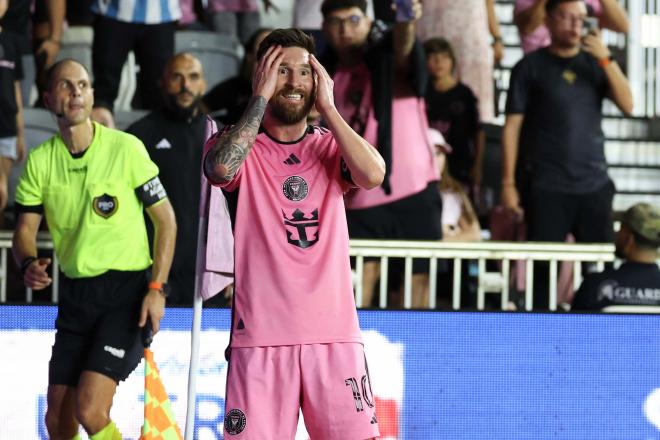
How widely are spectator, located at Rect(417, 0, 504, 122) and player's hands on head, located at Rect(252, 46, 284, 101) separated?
492 centimetres

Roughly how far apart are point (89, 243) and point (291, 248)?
6.06 ft

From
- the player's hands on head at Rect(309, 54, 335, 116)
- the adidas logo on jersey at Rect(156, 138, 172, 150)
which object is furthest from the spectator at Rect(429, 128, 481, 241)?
the player's hands on head at Rect(309, 54, 335, 116)

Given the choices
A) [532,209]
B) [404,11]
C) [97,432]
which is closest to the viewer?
[97,432]

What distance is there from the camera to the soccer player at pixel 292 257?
200 inches

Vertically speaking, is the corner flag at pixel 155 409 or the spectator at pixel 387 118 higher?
the spectator at pixel 387 118

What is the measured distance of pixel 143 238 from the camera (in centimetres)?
684

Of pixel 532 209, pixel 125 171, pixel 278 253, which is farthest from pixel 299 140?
pixel 532 209

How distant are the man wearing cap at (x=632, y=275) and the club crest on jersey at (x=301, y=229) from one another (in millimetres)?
3256

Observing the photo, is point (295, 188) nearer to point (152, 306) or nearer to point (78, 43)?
point (152, 306)

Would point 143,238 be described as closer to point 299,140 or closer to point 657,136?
point 299,140

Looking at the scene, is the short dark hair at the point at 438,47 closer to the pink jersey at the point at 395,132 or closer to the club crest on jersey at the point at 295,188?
the pink jersey at the point at 395,132

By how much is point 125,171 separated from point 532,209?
11.3 feet

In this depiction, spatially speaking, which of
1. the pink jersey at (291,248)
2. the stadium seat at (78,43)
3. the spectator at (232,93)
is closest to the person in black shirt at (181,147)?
the spectator at (232,93)

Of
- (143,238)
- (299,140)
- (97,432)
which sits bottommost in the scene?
(97,432)
